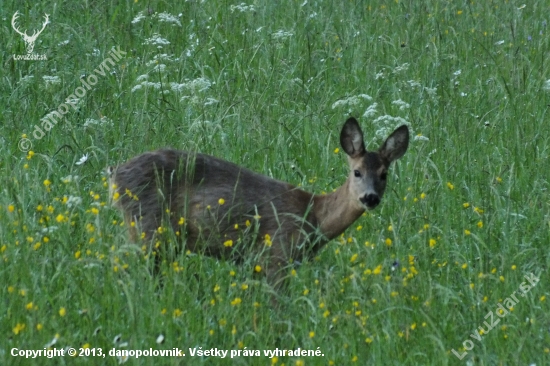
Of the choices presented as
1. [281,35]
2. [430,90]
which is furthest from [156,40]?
[430,90]

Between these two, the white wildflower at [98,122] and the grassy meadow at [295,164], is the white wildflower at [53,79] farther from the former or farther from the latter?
the white wildflower at [98,122]

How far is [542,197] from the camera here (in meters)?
6.62

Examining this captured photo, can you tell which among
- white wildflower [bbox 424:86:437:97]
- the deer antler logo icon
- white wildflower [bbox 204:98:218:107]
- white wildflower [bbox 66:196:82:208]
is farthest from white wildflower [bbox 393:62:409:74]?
white wildflower [bbox 66:196:82:208]

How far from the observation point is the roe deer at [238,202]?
19.8 feet

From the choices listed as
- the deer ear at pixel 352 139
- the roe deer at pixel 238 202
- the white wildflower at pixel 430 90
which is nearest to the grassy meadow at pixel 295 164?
the white wildflower at pixel 430 90

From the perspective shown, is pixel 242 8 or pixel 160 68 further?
pixel 242 8

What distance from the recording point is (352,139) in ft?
21.2

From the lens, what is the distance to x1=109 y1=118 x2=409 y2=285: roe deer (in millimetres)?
6031

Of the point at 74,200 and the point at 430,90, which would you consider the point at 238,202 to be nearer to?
the point at 74,200

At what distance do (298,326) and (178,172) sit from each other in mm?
Result: 1516

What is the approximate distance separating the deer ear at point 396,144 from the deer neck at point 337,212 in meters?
0.31

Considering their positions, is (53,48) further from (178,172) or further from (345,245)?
(345,245)

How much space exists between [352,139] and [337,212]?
0.47m

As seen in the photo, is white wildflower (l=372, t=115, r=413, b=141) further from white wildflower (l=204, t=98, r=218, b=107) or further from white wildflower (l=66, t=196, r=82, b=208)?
white wildflower (l=66, t=196, r=82, b=208)
